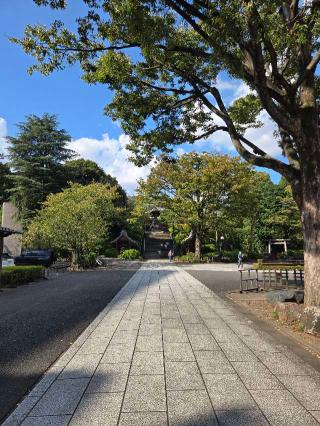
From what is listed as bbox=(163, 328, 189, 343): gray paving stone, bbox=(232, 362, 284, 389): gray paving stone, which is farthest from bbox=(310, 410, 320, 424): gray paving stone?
bbox=(163, 328, 189, 343): gray paving stone

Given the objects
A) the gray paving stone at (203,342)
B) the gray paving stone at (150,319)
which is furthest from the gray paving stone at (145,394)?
the gray paving stone at (150,319)

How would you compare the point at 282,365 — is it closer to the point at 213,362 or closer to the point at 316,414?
the point at 213,362

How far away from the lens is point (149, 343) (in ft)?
18.7

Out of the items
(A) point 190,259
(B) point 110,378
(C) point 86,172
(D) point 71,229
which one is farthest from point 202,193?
(B) point 110,378

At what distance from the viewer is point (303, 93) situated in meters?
7.43

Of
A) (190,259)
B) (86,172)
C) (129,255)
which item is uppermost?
(86,172)

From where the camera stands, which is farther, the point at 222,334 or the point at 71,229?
the point at 71,229

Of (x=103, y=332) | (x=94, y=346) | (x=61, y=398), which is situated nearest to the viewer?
(x=61, y=398)

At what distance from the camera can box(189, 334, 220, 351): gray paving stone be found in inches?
215

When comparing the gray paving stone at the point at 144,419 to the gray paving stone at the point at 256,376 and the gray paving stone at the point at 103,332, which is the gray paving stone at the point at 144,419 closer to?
the gray paving stone at the point at 256,376

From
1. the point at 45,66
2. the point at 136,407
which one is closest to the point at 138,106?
the point at 45,66

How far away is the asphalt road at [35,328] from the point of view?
425cm

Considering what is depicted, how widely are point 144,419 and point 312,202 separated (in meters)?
5.32

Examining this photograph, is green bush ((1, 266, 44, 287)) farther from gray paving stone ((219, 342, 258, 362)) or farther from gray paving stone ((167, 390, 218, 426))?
gray paving stone ((167, 390, 218, 426))
